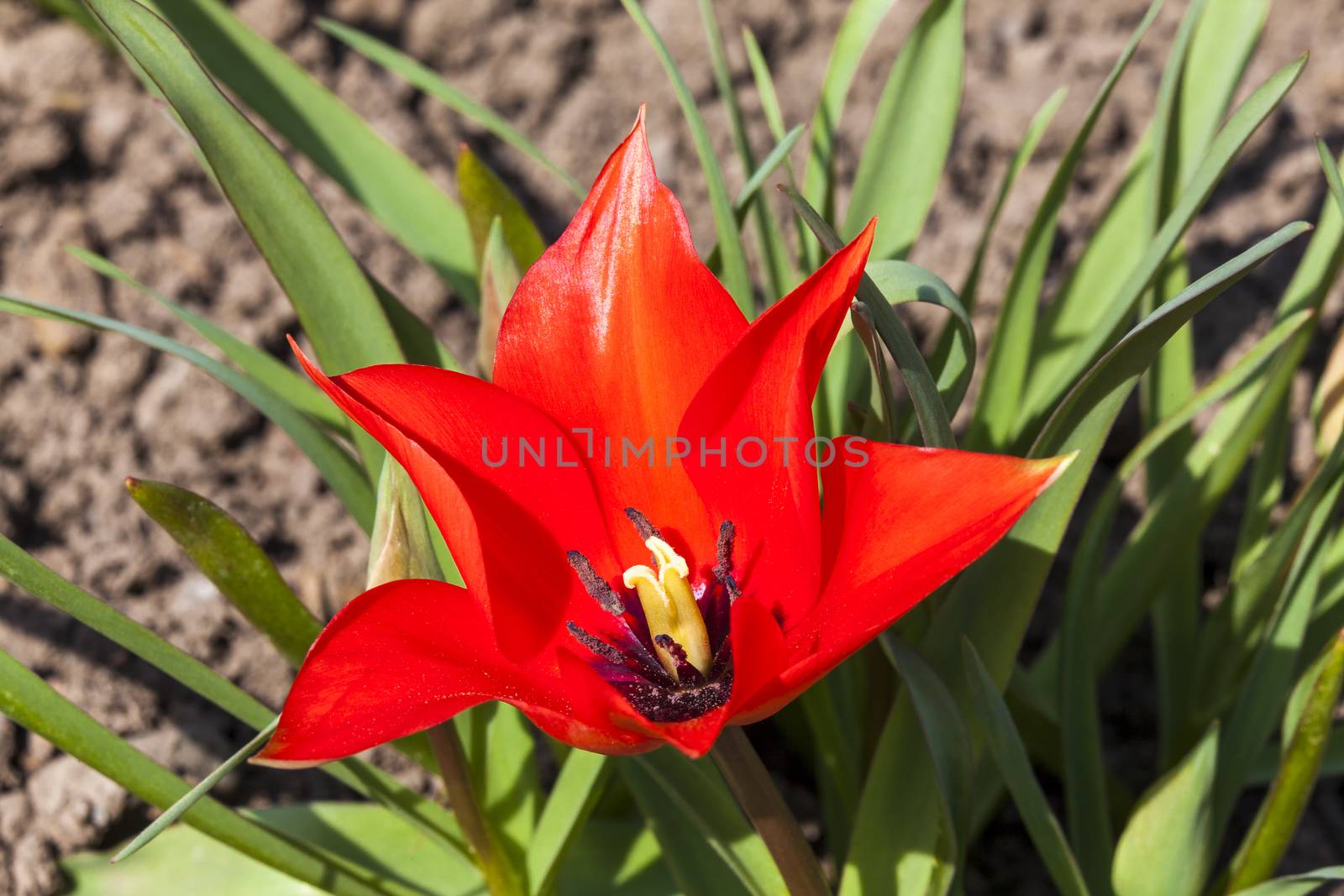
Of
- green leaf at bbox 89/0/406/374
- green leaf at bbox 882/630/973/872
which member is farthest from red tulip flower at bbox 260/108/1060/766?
green leaf at bbox 89/0/406/374

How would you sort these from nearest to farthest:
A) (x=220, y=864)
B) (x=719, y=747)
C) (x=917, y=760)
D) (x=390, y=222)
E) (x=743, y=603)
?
(x=743, y=603), (x=719, y=747), (x=917, y=760), (x=220, y=864), (x=390, y=222)

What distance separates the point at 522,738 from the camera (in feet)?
4.94

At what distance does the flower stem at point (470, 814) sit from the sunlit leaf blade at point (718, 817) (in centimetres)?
19

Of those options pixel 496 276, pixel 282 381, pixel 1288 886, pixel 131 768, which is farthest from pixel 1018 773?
pixel 282 381

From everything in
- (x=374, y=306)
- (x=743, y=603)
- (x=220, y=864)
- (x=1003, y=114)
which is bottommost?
(x=220, y=864)

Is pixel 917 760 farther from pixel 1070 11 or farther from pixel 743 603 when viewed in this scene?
pixel 1070 11

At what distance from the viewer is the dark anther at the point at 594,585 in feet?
3.66

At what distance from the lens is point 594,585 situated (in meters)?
1.12

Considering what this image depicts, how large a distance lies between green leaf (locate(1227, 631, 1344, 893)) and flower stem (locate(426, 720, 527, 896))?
82cm

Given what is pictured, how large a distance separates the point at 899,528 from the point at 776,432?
0.16m

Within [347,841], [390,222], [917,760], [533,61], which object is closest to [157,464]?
[390,222]

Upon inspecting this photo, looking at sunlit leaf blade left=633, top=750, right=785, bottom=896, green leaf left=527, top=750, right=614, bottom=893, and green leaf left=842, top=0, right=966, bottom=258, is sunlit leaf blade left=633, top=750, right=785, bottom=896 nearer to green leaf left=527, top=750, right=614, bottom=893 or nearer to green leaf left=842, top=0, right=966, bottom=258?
green leaf left=527, top=750, right=614, bottom=893

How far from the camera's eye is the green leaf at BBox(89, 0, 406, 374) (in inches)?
47.6

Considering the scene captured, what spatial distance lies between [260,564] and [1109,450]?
1566 millimetres
